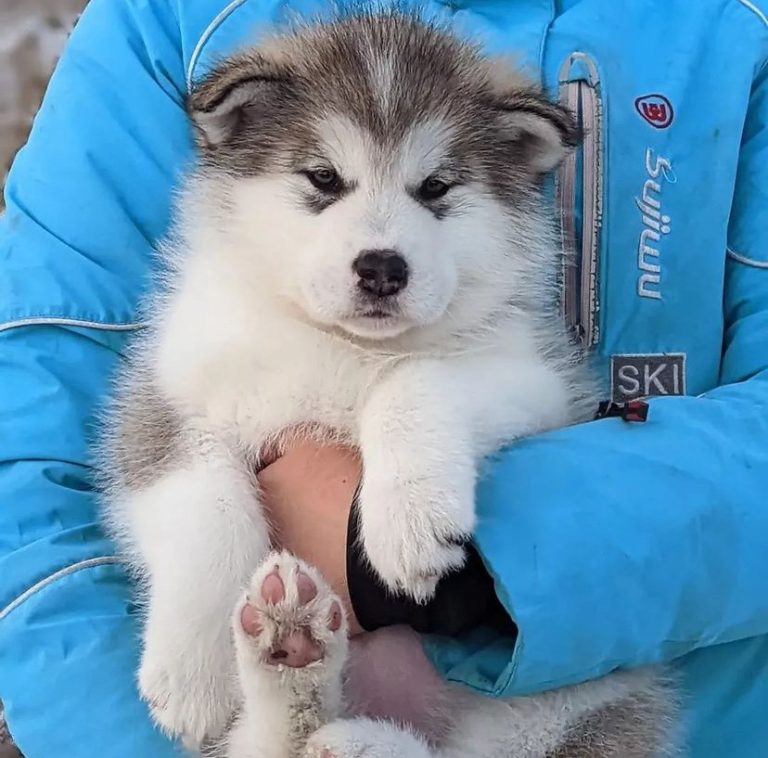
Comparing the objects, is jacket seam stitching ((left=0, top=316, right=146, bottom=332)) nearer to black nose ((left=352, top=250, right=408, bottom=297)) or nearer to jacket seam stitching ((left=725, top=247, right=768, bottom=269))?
black nose ((left=352, top=250, right=408, bottom=297))

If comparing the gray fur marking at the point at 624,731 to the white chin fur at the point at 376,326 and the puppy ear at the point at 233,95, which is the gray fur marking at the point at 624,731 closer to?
the white chin fur at the point at 376,326

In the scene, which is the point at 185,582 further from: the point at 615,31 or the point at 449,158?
the point at 615,31

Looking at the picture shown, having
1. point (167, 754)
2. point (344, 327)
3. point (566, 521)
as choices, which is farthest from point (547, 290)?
point (167, 754)

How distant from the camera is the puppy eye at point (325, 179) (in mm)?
2268

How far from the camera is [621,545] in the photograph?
1.89m

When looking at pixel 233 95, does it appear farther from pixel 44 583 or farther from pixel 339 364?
pixel 44 583

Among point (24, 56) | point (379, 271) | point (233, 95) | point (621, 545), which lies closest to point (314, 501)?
point (379, 271)

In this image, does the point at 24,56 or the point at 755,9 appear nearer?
the point at 755,9

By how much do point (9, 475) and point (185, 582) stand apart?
1.77ft

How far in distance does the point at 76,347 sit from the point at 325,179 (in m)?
0.79

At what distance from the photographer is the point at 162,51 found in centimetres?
279

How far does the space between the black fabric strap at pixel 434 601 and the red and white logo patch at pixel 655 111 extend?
1352 mm

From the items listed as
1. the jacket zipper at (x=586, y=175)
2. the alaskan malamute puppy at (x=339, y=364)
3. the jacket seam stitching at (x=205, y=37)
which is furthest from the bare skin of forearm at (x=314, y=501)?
the jacket seam stitching at (x=205, y=37)

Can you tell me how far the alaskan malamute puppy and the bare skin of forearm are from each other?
64 mm
